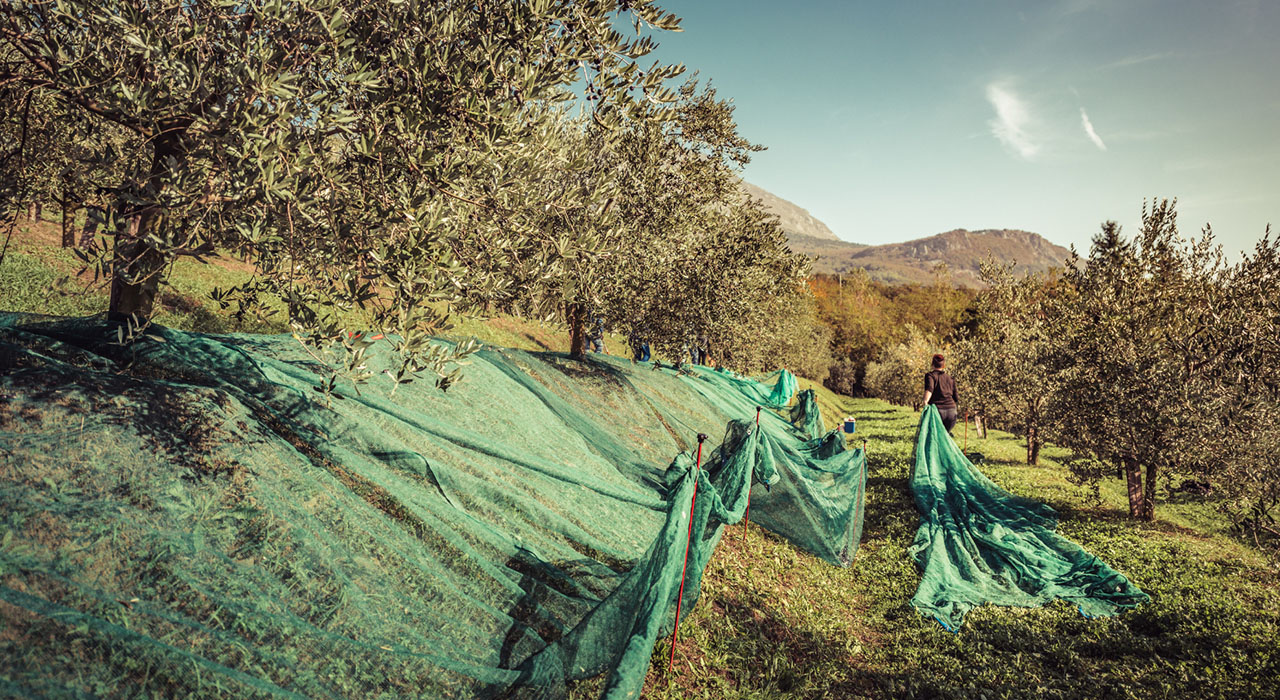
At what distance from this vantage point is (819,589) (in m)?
8.23

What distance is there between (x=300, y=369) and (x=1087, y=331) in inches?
566

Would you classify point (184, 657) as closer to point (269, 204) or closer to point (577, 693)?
point (577, 693)

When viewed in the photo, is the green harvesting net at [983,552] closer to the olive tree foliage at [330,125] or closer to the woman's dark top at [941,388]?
the woman's dark top at [941,388]

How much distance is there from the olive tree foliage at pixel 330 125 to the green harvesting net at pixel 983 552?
24.5 feet

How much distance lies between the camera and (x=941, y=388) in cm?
1279

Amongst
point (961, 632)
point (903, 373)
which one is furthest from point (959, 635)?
point (903, 373)

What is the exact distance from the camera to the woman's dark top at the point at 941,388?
12719mm

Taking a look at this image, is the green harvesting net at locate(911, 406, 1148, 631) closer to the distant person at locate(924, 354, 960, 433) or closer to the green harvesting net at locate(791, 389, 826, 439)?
the distant person at locate(924, 354, 960, 433)

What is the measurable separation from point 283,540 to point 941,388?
13.0 meters

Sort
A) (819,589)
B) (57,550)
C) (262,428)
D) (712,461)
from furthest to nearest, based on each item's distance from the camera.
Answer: (712,461) < (819,589) < (262,428) < (57,550)

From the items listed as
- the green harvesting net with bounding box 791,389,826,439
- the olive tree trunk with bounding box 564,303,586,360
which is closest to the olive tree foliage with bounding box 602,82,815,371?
the olive tree trunk with bounding box 564,303,586,360

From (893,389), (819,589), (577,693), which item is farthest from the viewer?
(893,389)

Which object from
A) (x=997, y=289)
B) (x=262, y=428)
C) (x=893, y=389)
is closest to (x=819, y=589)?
(x=262, y=428)

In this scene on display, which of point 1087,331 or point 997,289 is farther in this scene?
point 997,289
